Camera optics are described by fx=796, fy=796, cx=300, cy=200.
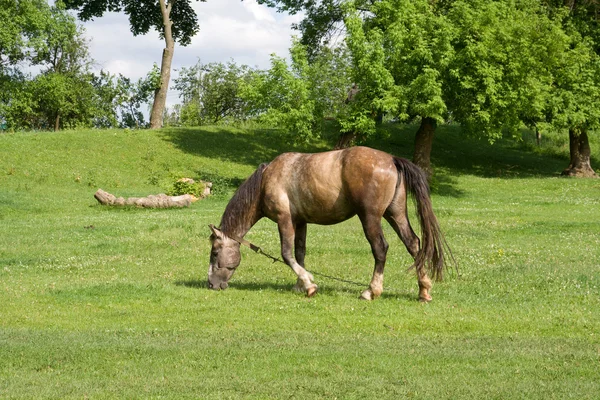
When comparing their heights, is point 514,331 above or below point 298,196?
below

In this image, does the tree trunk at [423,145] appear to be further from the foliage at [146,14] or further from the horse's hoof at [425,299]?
the horse's hoof at [425,299]

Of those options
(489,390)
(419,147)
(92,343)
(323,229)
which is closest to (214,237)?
(92,343)

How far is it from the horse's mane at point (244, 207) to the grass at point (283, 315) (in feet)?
4.15

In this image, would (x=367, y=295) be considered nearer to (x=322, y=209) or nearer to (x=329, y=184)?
(x=322, y=209)

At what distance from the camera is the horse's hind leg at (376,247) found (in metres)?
14.1

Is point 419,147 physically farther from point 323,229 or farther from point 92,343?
point 92,343

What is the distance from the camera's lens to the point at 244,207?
600 inches

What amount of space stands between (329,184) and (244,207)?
183 centimetres

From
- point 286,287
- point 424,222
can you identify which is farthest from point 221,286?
point 424,222

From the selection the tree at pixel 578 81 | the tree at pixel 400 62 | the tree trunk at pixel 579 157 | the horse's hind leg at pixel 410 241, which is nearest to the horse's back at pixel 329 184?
the horse's hind leg at pixel 410 241

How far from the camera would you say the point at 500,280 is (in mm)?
16500

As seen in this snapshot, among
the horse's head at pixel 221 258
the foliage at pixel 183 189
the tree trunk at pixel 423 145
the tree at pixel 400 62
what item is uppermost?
the tree at pixel 400 62

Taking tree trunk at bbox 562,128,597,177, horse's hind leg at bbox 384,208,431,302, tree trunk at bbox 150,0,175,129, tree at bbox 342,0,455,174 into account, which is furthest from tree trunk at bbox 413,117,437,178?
horse's hind leg at bbox 384,208,431,302

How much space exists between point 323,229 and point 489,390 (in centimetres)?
1783
